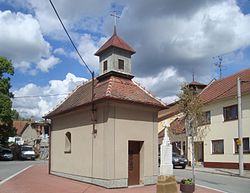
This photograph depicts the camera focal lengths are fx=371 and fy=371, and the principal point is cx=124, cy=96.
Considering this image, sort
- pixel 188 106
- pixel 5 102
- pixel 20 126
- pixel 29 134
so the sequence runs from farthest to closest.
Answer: pixel 20 126 < pixel 29 134 < pixel 5 102 < pixel 188 106

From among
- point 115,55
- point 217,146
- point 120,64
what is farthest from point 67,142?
point 217,146

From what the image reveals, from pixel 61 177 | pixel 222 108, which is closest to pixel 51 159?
pixel 61 177

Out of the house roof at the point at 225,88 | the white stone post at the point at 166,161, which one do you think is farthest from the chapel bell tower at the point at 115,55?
the house roof at the point at 225,88

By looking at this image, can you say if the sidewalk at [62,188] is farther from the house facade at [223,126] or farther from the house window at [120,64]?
the house facade at [223,126]

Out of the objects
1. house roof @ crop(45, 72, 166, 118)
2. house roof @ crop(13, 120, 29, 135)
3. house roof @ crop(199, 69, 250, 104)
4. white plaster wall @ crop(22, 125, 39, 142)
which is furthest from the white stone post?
house roof @ crop(13, 120, 29, 135)

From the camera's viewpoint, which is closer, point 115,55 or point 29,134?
point 115,55

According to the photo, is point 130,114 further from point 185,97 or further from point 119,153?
point 185,97

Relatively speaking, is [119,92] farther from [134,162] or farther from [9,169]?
[9,169]

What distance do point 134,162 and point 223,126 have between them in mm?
16132

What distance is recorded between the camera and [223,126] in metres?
32.4

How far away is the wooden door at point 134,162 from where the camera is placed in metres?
18.2

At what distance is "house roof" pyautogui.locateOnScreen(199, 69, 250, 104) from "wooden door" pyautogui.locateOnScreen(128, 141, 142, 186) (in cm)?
1403

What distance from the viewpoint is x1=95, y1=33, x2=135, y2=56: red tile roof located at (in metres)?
20.0

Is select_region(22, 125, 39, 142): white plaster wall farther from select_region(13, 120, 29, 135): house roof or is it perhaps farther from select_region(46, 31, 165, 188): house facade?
select_region(46, 31, 165, 188): house facade
